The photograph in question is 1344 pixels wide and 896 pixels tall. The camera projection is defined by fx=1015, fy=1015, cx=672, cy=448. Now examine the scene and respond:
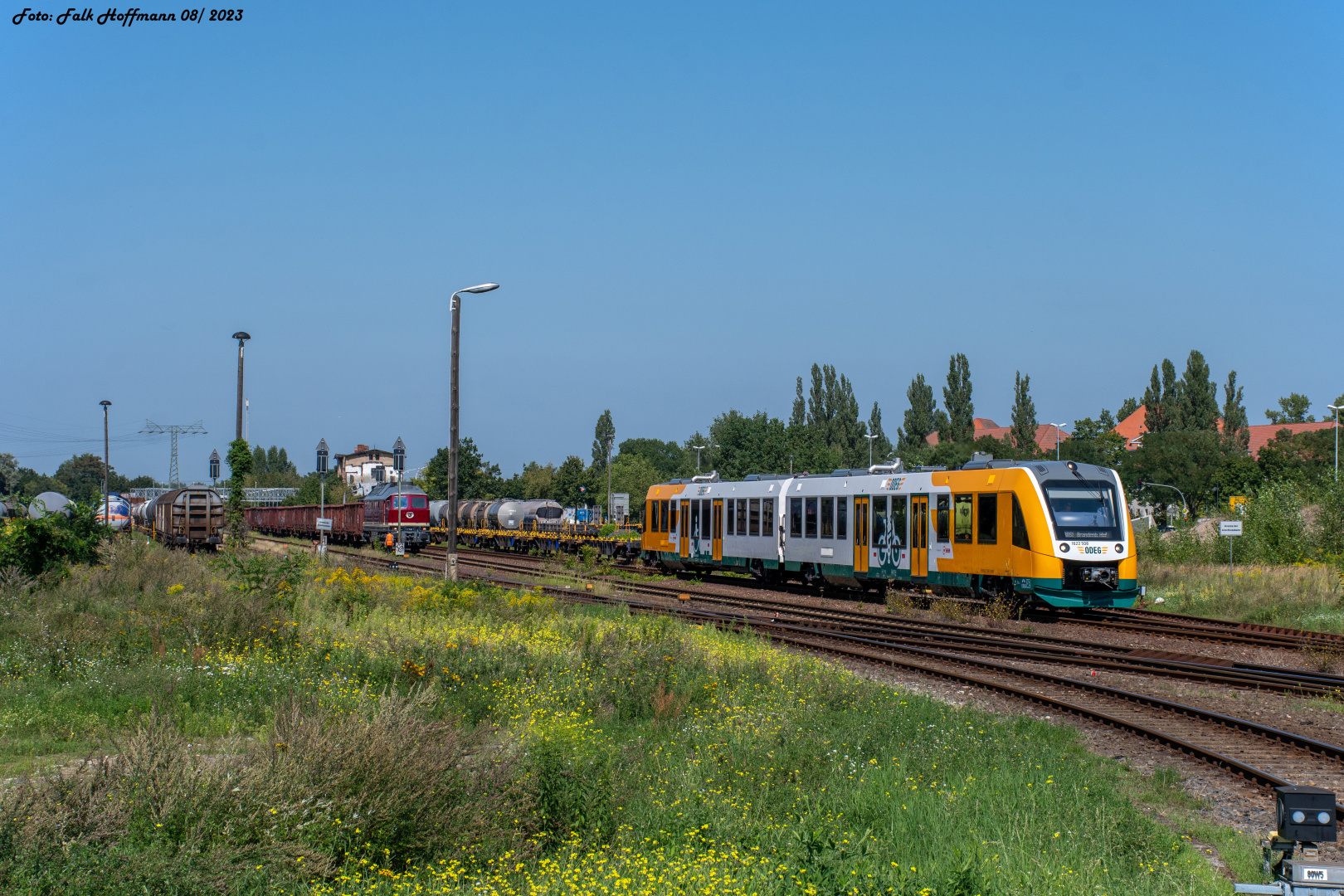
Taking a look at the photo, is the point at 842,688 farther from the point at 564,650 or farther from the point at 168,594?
the point at 168,594

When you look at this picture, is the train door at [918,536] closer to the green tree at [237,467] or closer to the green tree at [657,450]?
the green tree at [237,467]

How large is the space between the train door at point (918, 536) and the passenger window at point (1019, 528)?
2.44 meters

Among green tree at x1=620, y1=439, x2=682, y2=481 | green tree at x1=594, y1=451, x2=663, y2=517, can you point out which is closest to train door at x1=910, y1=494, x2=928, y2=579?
green tree at x1=594, y1=451, x2=663, y2=517

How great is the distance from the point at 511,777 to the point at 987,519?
615 inches

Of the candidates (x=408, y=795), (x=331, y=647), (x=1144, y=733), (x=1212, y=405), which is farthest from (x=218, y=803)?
(x=1212, y=405)

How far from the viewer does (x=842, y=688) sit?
38.7 ft

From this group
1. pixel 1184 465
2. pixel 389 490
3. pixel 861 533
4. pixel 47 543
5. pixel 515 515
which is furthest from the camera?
pixel 1184 465

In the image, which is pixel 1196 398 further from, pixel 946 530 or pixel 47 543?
pixel 47 543

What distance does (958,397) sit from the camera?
317 feet

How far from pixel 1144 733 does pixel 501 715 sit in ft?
21.9

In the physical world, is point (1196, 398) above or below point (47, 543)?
above

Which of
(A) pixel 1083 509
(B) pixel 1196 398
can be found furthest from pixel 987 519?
(B) pixel 1196 398

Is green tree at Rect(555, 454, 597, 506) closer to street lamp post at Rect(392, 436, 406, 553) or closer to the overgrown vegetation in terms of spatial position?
street lamp post at Rect(392, 436, 406, 553)

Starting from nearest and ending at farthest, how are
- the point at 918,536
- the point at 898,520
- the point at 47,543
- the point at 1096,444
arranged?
the point at 47,543 < the point at 918,536 < the point at 898,520 < the point at 1096,444
